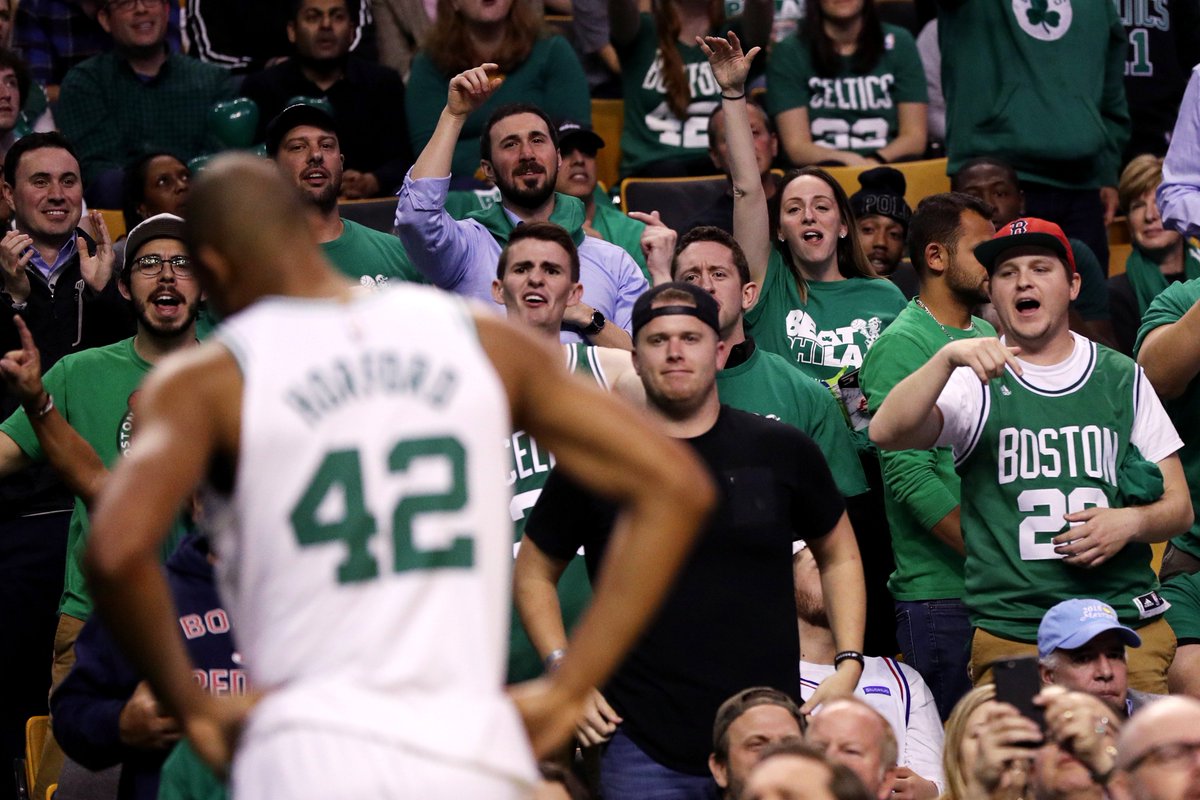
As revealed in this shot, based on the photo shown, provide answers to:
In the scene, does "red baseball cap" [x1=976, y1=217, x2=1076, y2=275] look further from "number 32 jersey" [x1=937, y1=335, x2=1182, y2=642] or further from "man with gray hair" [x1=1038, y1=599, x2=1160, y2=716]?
"man with gray hair" [x1=1038, y1=599, x2=1160, y2=716]

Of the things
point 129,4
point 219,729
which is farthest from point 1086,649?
point 129,4

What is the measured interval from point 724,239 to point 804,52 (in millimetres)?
3136

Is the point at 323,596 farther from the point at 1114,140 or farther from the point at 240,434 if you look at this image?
the point at 1114,140

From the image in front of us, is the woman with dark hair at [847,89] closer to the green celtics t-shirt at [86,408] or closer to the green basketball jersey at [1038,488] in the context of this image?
the green basketball jersey at [1038,488]

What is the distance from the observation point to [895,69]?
9.58 m

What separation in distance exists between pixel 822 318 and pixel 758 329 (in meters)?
0.25

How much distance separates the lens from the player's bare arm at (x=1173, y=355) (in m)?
6.02

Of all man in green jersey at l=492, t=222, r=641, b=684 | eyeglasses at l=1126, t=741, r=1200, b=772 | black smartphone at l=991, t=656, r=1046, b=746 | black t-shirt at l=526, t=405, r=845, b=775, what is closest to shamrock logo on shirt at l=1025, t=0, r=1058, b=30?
man in green jersey at l=492, t=222, r=641, b=684

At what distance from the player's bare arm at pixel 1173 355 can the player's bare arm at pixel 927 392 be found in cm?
76

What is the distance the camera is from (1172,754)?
381 cm

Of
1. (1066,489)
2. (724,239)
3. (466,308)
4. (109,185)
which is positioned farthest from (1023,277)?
(109,185)

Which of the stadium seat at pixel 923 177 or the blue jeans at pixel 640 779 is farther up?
the stadium seat at pixel 923 177

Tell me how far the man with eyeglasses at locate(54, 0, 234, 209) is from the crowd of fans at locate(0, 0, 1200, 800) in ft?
0.06

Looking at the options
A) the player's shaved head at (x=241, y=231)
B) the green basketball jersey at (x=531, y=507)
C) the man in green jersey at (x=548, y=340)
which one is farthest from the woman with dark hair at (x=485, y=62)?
the player's shaved head at (x=241, y=231)
